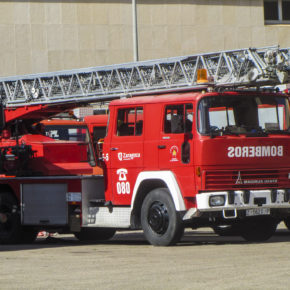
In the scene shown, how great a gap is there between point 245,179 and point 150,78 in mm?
3632

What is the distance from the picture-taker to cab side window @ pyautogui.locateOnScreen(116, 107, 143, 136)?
1505 cm

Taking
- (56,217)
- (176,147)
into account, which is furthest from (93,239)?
(176,147)

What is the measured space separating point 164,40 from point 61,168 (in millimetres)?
27455

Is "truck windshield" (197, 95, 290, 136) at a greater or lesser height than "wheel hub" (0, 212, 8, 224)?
greater

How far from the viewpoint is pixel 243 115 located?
14.7 meters

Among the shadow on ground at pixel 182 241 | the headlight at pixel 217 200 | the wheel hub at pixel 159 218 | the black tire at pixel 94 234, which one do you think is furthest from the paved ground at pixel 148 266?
the black tire at pixel 94 234

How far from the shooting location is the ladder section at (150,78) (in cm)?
1540

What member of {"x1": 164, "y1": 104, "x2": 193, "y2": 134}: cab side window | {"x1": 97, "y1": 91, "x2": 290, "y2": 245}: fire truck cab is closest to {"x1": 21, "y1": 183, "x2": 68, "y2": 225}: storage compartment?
{"x1": 97, "y1": 91, "x2": 290, "y2": 245}: fire truck cab

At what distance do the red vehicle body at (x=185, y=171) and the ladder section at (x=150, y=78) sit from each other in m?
0.62

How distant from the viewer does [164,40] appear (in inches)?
1724

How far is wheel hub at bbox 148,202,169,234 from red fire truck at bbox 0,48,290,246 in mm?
17

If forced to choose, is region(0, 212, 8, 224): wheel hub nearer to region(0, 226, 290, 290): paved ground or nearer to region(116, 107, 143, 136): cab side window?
region(0, 226, 290, 290): paved ground

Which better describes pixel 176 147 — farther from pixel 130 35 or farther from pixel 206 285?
pixel 130 35

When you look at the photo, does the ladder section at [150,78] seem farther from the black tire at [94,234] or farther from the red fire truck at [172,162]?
the black tire at [94,234]
